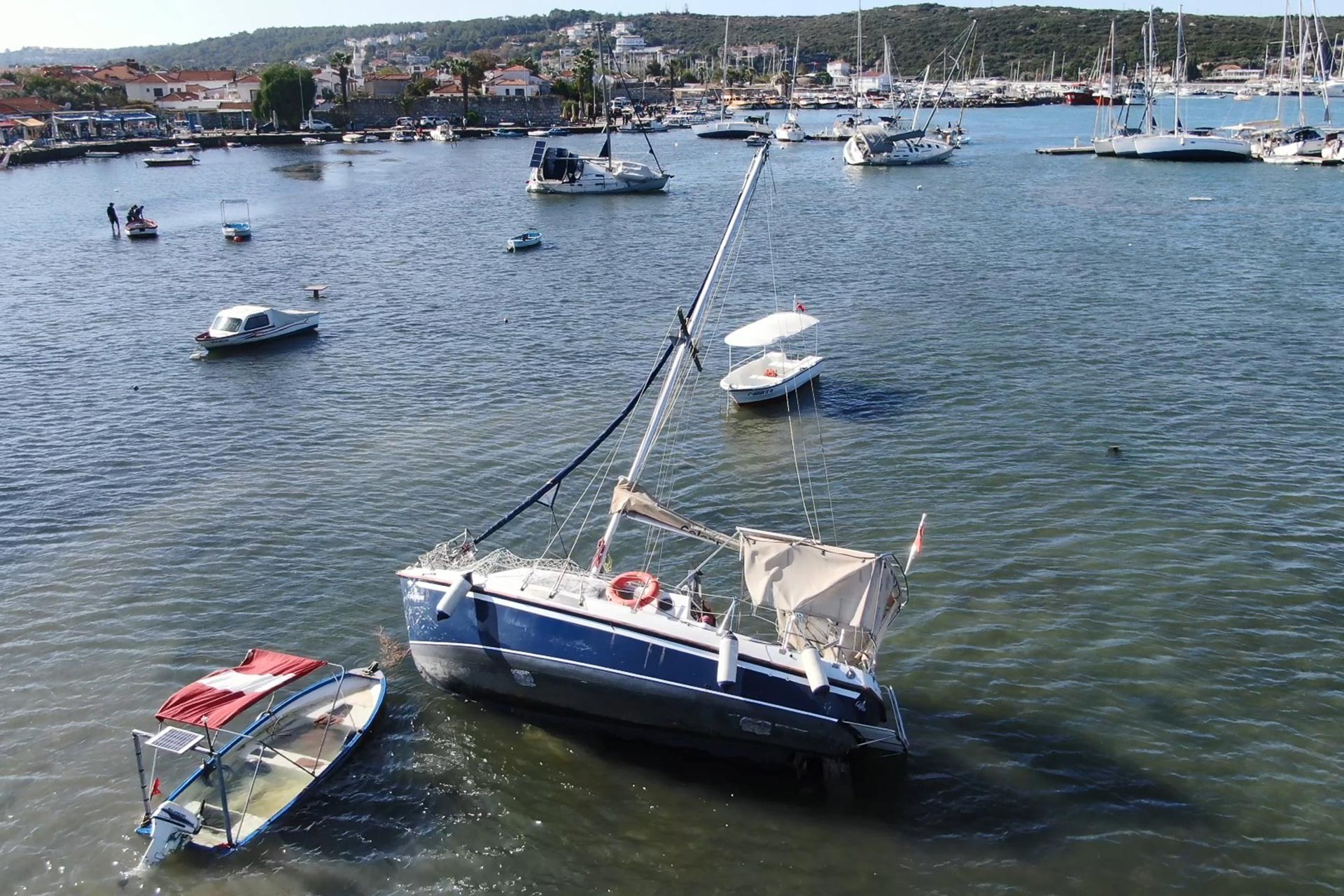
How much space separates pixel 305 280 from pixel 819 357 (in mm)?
43431

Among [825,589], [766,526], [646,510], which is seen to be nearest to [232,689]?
[646,510]

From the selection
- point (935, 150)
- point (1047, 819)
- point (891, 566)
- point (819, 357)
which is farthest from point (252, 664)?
point (935, 150)

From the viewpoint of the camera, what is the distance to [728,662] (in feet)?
66.1

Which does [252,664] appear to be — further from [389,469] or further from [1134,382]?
[1134,382]

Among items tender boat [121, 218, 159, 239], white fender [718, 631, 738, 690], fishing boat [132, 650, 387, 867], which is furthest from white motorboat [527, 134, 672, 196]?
white fender [718, 631, 738, 690]

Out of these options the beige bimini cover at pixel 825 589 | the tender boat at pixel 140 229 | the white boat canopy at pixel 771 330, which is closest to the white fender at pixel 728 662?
the beige bimini cover at pixel 825 589

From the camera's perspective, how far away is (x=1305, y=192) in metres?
104

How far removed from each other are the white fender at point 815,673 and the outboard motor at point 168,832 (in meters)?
12.1

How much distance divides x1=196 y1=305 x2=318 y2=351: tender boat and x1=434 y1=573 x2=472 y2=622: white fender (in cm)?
3852

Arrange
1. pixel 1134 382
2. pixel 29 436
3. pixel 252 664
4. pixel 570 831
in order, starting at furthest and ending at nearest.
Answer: pixel 1134 382
pixel 29 436
pixel 252 664
pixel 570 831

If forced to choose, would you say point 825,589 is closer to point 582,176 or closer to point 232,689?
point 232,689

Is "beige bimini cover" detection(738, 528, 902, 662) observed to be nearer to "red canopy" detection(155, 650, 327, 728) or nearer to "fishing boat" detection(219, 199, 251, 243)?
"red canopy" detection(155, 650, 327, 728)

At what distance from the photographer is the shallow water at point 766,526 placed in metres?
20.1

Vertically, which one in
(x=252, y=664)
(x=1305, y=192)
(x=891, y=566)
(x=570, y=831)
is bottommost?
(x=570, y=831)
